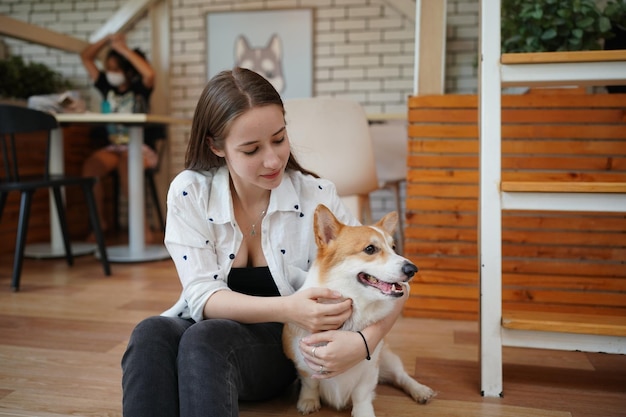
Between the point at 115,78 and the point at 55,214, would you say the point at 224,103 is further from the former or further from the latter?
the point at 115,78

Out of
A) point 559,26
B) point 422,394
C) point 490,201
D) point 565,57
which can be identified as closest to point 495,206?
point 490,201

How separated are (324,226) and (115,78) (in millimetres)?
3527

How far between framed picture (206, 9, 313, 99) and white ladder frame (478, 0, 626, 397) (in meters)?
3.18

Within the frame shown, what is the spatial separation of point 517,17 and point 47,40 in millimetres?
3211

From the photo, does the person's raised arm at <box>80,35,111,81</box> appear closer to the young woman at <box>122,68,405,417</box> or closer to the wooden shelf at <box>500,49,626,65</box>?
the young woman at <box>122,68,405,417</box>

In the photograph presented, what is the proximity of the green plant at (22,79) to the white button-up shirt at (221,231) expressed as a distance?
3098 millimetres

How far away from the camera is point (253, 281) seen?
139 cm

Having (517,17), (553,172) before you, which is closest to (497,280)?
(553,172)

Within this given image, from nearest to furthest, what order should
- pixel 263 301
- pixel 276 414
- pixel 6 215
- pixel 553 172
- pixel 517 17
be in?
pixel 263 301 → pixel 276 414 → pixel 553 172 → pixel 517 17 → pixel 6 215

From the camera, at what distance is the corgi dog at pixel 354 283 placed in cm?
117

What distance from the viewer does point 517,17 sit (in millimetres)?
2365

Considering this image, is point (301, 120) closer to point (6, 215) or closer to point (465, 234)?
point (465, 234)

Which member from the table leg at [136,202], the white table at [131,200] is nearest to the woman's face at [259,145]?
the white table at [131,200]

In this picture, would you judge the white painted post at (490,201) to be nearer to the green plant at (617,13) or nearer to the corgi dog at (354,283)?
the corgi dog at (354,283)
